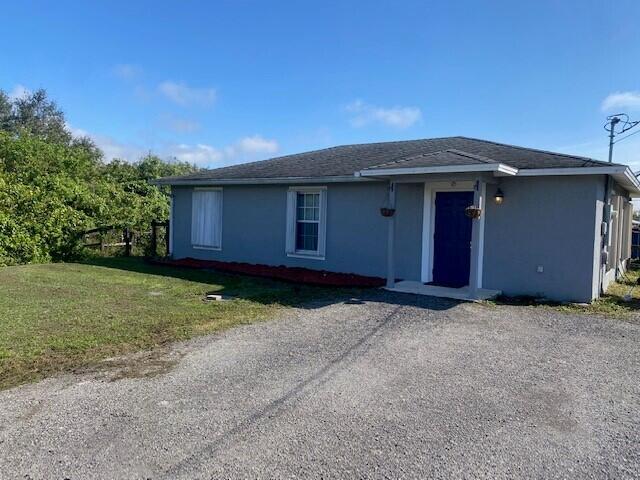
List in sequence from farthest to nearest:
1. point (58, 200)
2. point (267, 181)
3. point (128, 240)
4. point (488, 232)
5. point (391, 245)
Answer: point (128, 240) < point (58, 200) < point (267, 181) < point (391, 245) < point (488, 232)

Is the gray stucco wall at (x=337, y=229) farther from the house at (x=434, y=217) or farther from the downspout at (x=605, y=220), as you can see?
the downspout at (x=605, y=220)

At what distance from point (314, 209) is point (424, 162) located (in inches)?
135

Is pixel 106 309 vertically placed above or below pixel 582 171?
Result: below

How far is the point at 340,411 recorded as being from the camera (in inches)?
147

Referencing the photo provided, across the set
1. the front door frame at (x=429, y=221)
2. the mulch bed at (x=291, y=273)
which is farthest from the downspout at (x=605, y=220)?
the mulch bed at (x=291, y=273)

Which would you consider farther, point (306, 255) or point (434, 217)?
point (306, 255)

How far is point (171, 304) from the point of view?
7.78 metres

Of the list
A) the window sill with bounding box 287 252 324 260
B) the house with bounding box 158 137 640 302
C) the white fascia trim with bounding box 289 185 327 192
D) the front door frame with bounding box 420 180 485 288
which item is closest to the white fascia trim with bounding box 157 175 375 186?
the house with bounding box 158 137 640 302

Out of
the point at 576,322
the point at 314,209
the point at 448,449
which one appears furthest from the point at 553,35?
the point at 448,449

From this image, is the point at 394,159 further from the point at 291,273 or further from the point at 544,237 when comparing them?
the point at 544,237

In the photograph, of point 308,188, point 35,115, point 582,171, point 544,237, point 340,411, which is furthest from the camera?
point 35,115

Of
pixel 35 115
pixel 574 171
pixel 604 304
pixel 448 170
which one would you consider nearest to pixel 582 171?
pixel 574 171

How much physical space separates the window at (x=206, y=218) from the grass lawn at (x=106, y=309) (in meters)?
1.68

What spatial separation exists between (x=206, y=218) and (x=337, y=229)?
4405 millimetres
